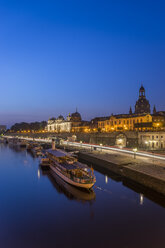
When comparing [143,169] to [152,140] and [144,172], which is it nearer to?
[144,172]

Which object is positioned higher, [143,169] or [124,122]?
[124,122]

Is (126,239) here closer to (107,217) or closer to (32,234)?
(107,217)

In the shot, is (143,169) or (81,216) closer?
(81,216)

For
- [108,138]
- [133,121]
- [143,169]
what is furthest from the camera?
[133,121]

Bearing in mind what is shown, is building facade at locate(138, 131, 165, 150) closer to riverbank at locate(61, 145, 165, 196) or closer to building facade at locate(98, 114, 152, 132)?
riverbank at locate(61, 145, 165, 196)

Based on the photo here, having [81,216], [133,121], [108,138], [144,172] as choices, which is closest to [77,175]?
[81,216]

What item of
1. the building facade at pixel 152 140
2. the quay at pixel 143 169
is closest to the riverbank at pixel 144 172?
the quay at pixel 143 169

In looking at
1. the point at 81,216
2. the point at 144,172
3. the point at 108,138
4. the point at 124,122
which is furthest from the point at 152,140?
the point at 124,122

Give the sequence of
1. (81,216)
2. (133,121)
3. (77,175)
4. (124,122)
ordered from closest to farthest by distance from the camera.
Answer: (81,216) → (77,175) → (133,121) → (124,122)

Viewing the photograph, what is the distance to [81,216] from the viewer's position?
23609 millimetres

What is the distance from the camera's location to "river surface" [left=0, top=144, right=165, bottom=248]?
1852cm

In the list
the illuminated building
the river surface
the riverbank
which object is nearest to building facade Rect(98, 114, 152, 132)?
the illuminated building

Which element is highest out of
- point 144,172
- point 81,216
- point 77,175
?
point 144,172

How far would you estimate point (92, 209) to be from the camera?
25469mm
